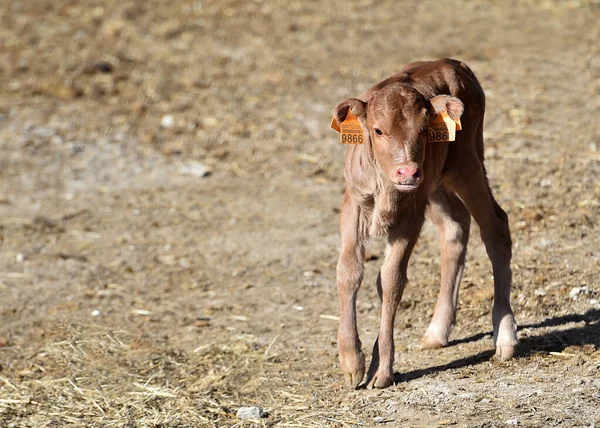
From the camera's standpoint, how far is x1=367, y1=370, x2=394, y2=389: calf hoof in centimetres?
670

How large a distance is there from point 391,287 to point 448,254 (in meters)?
0.90

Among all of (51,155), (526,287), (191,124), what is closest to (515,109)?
(191,124)

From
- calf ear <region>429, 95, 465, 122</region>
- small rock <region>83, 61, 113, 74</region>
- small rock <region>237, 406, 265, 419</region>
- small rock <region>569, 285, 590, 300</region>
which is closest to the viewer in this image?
calf ear <region>429, 95, 465, 122</region>

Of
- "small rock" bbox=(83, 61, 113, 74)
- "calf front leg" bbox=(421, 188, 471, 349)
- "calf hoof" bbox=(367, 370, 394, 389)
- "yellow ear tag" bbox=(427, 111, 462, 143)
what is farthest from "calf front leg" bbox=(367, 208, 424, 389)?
"small rock" bbox=(83, 61, 113, 74)

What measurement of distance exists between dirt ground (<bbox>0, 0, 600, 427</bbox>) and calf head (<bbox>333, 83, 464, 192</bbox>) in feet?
4.94

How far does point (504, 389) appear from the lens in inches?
257

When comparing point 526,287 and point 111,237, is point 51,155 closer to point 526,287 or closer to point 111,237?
point 111,237

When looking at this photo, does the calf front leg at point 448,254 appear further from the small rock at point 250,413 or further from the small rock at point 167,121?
the small rock at point 167,121

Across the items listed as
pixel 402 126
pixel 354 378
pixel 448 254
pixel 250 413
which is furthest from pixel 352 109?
pixel 250 413

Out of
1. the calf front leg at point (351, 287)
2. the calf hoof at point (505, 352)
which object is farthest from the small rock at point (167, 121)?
the calf hoof at point (505, 352)

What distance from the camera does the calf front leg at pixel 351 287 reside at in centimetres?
667

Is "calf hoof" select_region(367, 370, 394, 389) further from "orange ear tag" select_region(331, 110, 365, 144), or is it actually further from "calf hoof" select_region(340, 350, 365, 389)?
"orange ear tag" select_region(331, 110, 365, 144)

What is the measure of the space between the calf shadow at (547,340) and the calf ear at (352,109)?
1804 mm

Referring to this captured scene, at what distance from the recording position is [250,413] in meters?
6.60
